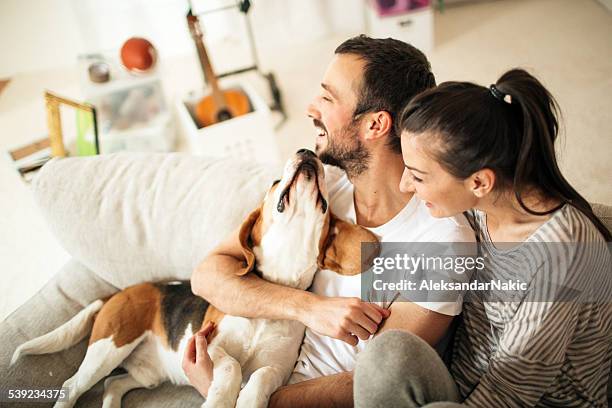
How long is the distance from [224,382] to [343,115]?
71 cm

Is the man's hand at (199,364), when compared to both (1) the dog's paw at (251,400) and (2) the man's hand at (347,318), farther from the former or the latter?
(2) the man's hand at (347,318)

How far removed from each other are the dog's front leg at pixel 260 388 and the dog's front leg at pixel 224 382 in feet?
0.08

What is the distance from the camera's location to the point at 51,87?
387 cm

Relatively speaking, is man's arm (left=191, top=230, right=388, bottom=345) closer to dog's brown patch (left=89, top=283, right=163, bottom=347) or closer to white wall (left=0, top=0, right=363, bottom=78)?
dog's brown patch (left=89, top=283, right=163, bottom=347)

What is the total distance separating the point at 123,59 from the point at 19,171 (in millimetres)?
827

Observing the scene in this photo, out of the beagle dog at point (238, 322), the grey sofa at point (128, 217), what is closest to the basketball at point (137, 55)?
the grey sofa at point (128, 217)

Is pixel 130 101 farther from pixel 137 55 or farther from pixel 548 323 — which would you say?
pixel 548 323

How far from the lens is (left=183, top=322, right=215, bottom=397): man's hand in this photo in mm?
1341

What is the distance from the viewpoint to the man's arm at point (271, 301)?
1268 mm

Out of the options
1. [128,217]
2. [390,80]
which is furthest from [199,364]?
[390,80]

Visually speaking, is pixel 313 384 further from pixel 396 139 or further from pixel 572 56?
pixel 572 56

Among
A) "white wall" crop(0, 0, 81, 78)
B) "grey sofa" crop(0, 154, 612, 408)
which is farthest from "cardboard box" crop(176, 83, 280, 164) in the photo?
"white wall" crop(0, 0, 81, 78)

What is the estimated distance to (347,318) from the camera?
125cm

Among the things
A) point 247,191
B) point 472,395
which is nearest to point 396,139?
point 247,191
